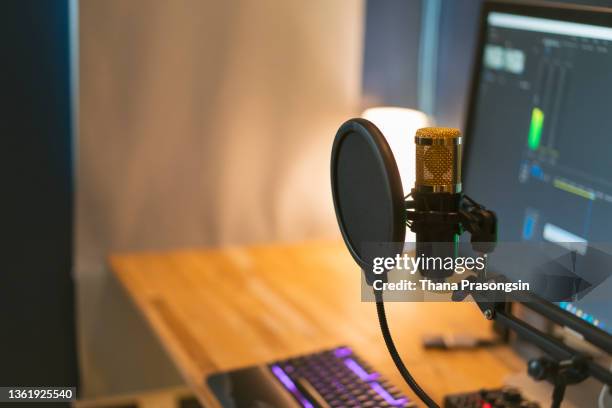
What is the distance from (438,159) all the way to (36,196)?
118cm

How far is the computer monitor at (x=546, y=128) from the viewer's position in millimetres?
1036

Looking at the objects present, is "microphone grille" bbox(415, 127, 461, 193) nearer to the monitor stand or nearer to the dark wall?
the monitor stand

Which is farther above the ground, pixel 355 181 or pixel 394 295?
pixel 355 181

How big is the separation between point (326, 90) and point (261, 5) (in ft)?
0.84

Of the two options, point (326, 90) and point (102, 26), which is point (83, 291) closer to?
point (102, 26)

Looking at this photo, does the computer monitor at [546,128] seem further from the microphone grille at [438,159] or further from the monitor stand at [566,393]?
the microphone grille at [438,159]

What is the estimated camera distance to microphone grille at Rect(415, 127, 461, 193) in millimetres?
809

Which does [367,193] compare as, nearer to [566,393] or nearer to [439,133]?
[439,133]

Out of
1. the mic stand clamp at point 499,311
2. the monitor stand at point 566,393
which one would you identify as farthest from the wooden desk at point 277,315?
the mic stand clamp at point 499,311

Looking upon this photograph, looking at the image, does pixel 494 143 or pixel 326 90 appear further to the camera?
pixel 326 90

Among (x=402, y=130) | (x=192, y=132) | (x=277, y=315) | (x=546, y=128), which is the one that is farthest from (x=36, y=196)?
(x=546, y=128)

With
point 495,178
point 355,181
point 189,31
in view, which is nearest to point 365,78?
point 189,31

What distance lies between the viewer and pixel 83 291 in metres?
1.82

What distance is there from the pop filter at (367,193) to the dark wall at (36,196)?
1.01 meters
